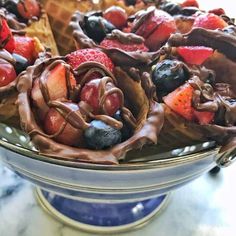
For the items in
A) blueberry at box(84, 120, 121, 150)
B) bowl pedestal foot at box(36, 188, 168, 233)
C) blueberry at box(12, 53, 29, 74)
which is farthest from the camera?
bowl pedestal foot at box(36, 188, 168, 233)

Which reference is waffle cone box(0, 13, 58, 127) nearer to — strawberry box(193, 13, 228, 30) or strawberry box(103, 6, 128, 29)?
strawberry box(103, 6, 128, 29)

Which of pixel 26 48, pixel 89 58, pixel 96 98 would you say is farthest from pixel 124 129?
pixel 26 48

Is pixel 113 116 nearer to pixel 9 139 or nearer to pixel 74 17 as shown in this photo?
pixel 9 139

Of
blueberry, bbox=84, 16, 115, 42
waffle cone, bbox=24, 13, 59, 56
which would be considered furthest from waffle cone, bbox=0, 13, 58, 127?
blueberry, bbox=84, 16, 115, 42

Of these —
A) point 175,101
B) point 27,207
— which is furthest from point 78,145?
point 27,207

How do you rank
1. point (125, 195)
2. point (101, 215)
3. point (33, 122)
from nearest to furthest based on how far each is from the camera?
point (33, 122)
point (125, 195)
point (101, 215)

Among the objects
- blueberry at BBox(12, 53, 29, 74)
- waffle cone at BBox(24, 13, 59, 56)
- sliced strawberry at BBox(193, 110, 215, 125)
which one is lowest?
waffle cone at BBox(24, 13, 59, 56)

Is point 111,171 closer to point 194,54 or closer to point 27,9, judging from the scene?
point 194,54
